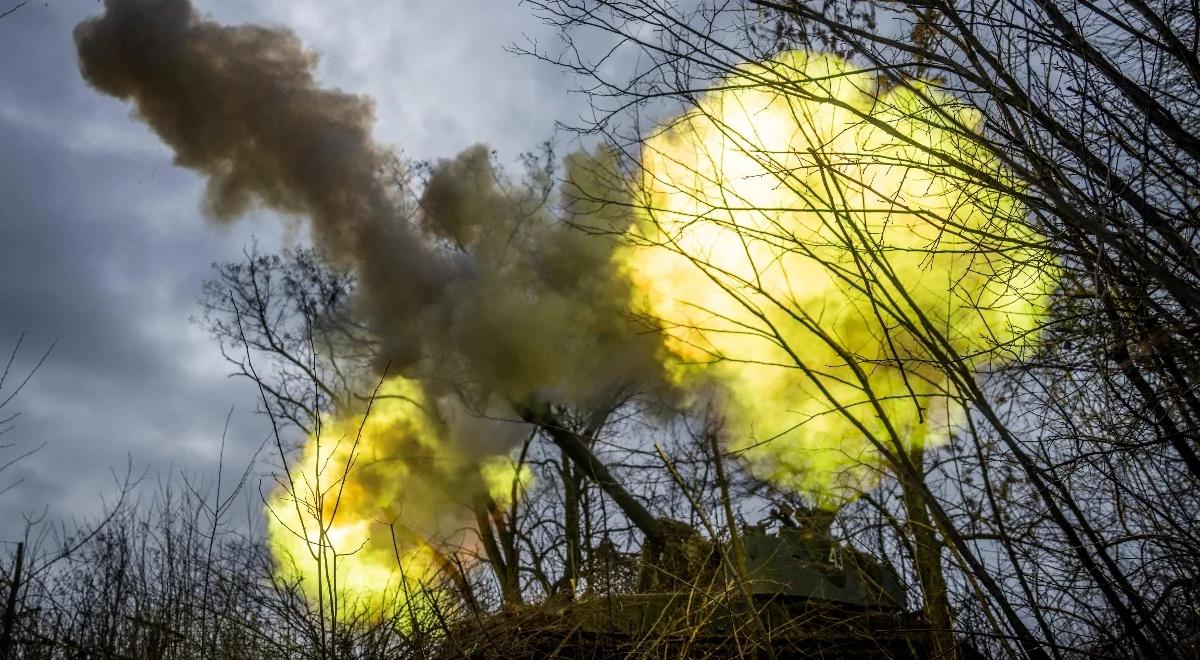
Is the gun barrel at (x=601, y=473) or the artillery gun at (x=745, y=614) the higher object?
the gun barrel at (x=601, y=473)

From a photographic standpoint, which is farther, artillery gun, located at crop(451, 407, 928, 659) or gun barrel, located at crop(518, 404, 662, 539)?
gun barrel, located at crop(518, 404, 662, 539)

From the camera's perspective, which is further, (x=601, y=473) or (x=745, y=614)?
(x=601, y=473)

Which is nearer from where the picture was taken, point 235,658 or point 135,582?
point 235,658

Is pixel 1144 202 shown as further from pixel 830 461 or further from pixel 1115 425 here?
pixel 830 461

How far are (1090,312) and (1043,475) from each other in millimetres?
962

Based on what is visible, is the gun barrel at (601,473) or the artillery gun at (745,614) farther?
the gun barrel at (601,473)

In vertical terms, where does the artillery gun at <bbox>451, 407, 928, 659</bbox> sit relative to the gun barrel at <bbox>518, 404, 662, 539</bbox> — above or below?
below

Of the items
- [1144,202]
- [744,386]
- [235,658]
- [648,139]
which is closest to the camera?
[1144,202]

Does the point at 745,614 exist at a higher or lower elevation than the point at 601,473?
lower

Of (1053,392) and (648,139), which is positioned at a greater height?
(648,139)

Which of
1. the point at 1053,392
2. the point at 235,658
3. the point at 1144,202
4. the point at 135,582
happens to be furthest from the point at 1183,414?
the point at 135,582

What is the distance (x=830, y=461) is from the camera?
9547 millimetres

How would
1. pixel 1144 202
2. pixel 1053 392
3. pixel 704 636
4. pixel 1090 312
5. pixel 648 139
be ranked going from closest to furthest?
pixel 1144 202, pixel 1090 312, pixel 1053 392, pixel 648 139, pixel 704 636

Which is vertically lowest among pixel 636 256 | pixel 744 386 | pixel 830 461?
pixel 830 461
